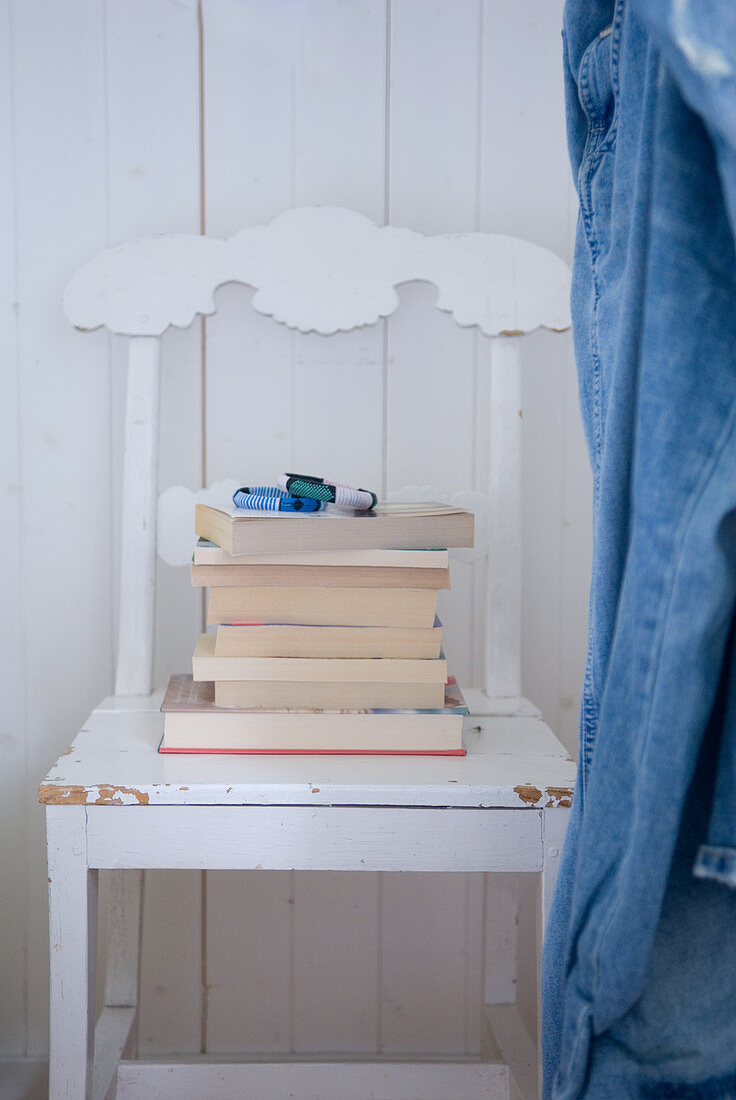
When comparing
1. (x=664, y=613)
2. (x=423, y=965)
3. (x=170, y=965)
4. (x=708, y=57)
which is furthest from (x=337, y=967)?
(x=708, y=57)

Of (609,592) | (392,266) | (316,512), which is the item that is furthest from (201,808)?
(392,266)

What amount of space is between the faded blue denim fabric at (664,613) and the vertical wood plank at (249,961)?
2.53ft

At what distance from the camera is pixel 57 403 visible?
111 cm

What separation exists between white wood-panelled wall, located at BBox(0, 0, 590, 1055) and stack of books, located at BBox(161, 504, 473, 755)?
1.20 ft

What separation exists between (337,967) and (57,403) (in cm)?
80

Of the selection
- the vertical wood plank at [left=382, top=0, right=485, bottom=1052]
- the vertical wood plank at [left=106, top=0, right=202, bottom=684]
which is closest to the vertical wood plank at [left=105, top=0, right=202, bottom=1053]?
the vertical wood plank at [left=106, top=0, right=202, bottom=684]

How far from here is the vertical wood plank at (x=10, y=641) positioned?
3.56ft

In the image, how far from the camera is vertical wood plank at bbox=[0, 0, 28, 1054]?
1.08m

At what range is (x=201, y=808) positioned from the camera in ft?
2.31

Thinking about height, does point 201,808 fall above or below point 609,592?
below

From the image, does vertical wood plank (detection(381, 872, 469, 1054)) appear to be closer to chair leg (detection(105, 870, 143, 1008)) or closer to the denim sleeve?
chair leg (detection(105, 870, 143, 1008))

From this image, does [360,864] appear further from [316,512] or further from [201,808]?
[316,512]

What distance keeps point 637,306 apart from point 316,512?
1.39ft

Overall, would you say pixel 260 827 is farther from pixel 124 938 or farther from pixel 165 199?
pixel 165 199
